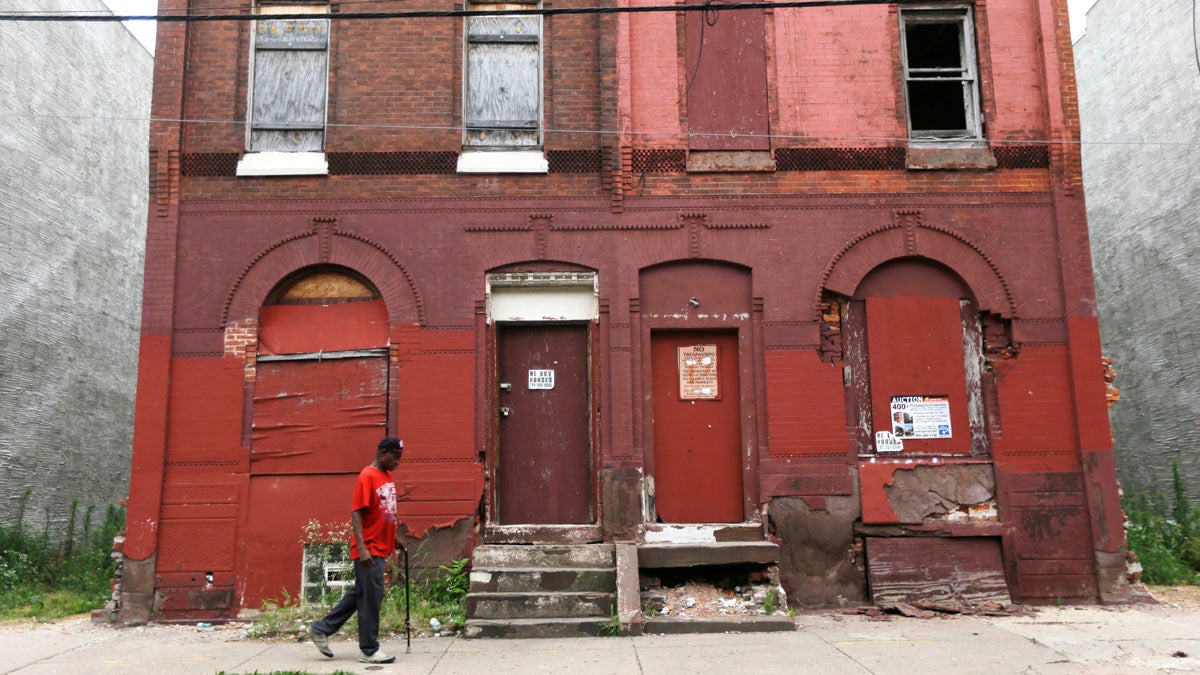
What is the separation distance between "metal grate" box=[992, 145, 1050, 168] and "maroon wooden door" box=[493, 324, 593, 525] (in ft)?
16.9

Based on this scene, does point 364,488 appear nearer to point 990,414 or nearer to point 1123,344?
point 990,414

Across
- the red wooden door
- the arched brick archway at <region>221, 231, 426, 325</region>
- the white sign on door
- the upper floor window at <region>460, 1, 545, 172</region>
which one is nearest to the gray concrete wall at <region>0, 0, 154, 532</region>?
the arched brick archway at <region>221, 231, 426, 325</region>

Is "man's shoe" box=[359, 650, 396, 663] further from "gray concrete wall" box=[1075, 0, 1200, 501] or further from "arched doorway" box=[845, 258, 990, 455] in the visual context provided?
"gray concrete wall" box=[1075, 0, 1200, 501]

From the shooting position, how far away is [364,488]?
6941 mm

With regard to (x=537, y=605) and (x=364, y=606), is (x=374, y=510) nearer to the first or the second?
(x=364, y=606)

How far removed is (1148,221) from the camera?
14.4 meters

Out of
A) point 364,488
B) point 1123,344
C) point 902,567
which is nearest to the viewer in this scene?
point 364,488

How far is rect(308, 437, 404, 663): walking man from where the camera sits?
271 inches

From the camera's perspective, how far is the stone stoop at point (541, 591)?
793 centimetres

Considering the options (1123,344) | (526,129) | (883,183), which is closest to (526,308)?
(526,129)

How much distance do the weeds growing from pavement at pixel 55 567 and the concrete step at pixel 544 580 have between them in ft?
15.5

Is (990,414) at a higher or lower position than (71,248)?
lower

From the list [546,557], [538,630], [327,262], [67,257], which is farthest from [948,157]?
[67,257]

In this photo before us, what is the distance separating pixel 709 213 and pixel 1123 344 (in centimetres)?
937
